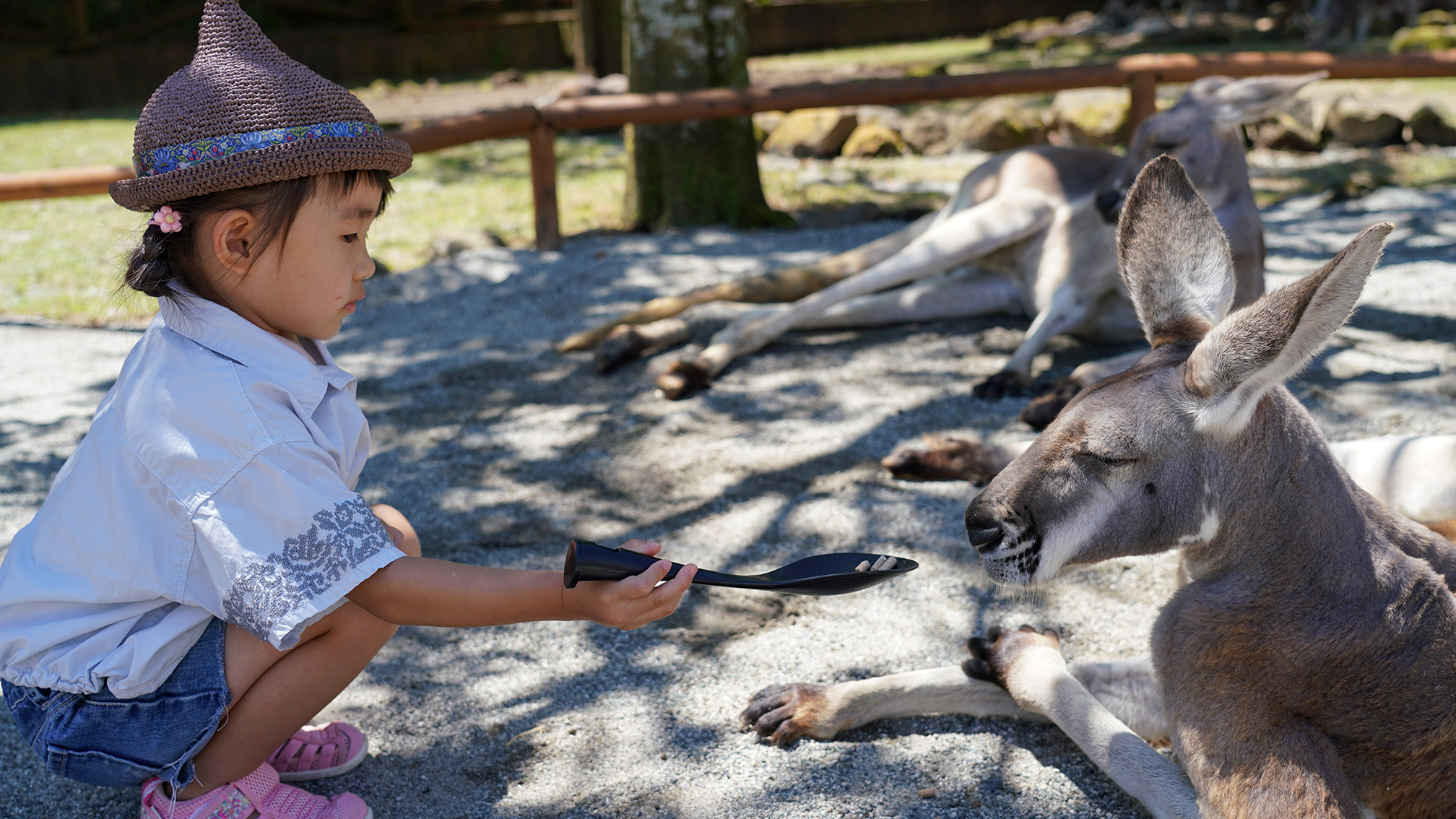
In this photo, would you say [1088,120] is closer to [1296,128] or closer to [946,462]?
[1296,128]

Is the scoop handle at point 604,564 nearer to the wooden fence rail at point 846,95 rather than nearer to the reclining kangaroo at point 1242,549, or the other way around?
the reclining kangaroo at point 1242,549

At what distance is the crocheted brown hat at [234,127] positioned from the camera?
6.07ft

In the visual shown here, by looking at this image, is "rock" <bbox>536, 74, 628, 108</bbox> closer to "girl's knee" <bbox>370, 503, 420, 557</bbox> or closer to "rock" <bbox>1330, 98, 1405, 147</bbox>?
"rock" <bbox>1330, 98, 1405, 147</bbox>

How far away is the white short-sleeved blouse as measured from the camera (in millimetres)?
1787

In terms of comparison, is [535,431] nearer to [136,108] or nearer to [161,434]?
[161,434]

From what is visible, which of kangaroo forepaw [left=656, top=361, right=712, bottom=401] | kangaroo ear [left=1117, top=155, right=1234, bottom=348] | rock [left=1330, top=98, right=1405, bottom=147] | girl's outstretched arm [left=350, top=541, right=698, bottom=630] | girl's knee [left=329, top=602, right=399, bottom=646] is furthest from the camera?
rock [left=1330, top=98, right=1405, bottom=147]

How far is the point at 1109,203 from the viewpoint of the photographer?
435 centimetres

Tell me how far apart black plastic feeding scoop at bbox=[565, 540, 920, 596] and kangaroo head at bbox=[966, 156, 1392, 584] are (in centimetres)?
24

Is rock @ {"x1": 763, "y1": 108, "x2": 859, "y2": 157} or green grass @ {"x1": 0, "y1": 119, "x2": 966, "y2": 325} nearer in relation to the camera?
green grass @ {"x1": 0, "y1": 119, "x2": 966, "y2": 325}

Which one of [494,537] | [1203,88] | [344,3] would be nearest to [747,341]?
[494,537]

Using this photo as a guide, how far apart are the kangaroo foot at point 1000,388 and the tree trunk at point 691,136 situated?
302cm

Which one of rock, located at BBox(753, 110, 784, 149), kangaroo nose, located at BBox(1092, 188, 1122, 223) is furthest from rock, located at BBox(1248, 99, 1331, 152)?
kangaroo nose, located at BBox(1092, 188, 1122, 223)

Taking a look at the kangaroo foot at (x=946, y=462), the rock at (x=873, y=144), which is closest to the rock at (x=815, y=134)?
the rock at (x=873, y=144)

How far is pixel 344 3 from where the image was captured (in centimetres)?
1622
